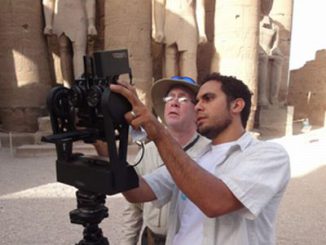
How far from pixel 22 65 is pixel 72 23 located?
1.86 m

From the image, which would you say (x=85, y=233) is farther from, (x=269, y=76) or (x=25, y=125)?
(x=269, y=76)

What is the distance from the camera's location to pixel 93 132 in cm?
118

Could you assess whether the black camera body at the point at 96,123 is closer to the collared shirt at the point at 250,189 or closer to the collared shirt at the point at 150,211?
the collared shirt at the point at 250,189

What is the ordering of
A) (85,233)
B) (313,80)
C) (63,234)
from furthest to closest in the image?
(313,80) < (63,234) < (85,233)

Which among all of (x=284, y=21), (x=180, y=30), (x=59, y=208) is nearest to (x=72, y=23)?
(x=180, y=30)

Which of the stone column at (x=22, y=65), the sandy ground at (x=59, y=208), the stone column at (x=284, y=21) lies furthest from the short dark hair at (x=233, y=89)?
the stone column at (x=284, y=21)

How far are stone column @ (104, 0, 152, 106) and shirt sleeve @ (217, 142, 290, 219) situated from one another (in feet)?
25.2

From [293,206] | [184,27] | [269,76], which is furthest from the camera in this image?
[269,76]

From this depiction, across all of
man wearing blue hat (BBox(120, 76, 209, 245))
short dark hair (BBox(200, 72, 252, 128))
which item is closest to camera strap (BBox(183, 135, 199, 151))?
man wearing blue hat (BBox(120, 76, 209, 245))

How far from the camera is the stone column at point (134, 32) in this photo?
8.62 meters

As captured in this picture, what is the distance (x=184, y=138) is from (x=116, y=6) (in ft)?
24.0

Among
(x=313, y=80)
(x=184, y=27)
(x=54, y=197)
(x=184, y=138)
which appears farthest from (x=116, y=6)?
(x=313, y=80)

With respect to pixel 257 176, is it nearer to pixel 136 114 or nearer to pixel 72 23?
pixel 136 114

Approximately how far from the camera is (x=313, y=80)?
19531mm
